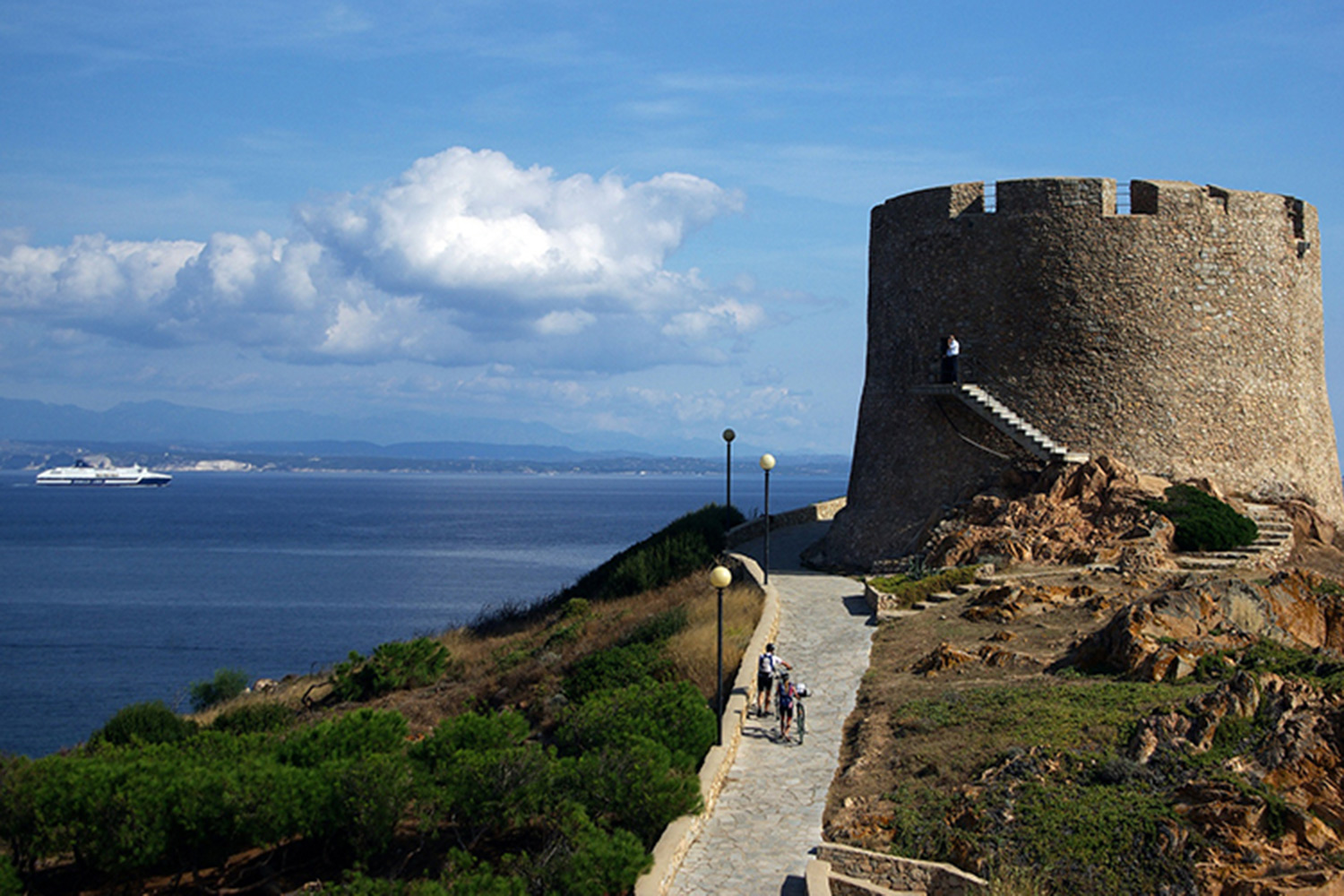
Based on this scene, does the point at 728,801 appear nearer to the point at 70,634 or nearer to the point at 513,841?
the point at 513,841

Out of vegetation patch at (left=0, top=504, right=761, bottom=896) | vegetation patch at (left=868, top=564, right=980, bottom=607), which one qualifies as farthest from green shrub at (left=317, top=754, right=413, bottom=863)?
vegetation patch at (left=868, top=564, right=980, bottom=607)

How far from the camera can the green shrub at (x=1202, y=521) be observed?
73.9 ft

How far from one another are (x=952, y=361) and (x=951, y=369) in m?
0.19

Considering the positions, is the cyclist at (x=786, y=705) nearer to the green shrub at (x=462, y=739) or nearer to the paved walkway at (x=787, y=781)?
the paved walkway at (x=787, y=781)

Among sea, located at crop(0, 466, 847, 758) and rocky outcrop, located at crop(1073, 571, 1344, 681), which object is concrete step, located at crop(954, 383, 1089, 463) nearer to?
rocky outcrop, located at crop(1073, 571, 1344, 681)

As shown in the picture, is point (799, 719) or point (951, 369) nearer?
point (799, 719)

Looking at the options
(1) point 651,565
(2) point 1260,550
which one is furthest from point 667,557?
(2) point 1260,550

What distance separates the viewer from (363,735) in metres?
13.9

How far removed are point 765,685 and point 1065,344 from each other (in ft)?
43.3

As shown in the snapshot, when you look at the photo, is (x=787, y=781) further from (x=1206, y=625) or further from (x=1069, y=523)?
(x=1069, y=523)

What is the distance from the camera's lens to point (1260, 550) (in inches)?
911

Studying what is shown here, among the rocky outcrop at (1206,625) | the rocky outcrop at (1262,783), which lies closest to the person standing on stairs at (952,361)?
the rocky outcrop at (1206,625)

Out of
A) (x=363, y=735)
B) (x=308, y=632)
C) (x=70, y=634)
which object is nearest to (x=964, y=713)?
(x=363, y=735)

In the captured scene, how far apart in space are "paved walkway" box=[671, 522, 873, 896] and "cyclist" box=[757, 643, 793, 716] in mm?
231
